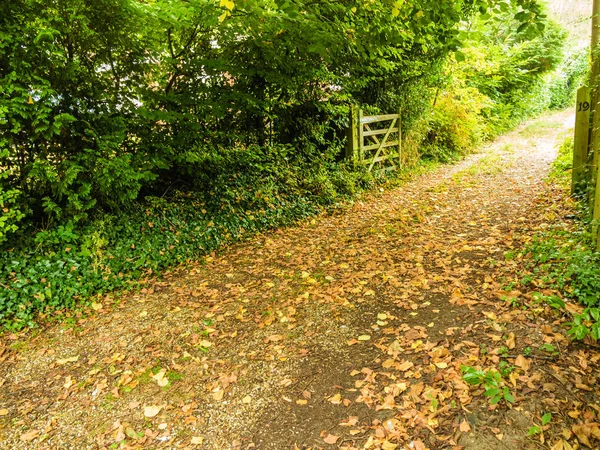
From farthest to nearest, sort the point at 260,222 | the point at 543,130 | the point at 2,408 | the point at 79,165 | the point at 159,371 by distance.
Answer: the point at 543,130 → the point at 260,222 → the point at 79,165 → the point at 159,371 → the point at 2,408

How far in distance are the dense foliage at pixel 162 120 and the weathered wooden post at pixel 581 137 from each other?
6.11 ft

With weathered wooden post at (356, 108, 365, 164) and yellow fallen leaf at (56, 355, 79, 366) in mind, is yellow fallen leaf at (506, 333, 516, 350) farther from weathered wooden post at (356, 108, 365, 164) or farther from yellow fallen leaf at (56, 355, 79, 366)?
weathered wooden post at (356, 108, 365, 164)

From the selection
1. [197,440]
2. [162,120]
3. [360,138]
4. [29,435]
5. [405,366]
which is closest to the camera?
[197,440]

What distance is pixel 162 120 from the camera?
19.7ft

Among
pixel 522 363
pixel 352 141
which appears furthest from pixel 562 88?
pixel 522 363

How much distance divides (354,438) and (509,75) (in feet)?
66.8

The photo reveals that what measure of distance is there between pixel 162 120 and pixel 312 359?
4295mm

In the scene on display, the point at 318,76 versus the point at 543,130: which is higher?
the point at 318,76

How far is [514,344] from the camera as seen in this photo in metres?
3.51

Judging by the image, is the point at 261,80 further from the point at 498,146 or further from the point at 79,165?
the point at 498,146

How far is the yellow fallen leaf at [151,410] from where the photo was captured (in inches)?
Answer: 131

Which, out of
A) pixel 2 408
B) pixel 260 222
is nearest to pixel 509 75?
pixel 260 222

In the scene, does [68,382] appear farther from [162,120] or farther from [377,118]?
[377,118]

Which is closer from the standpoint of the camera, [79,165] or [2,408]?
[2,408]
